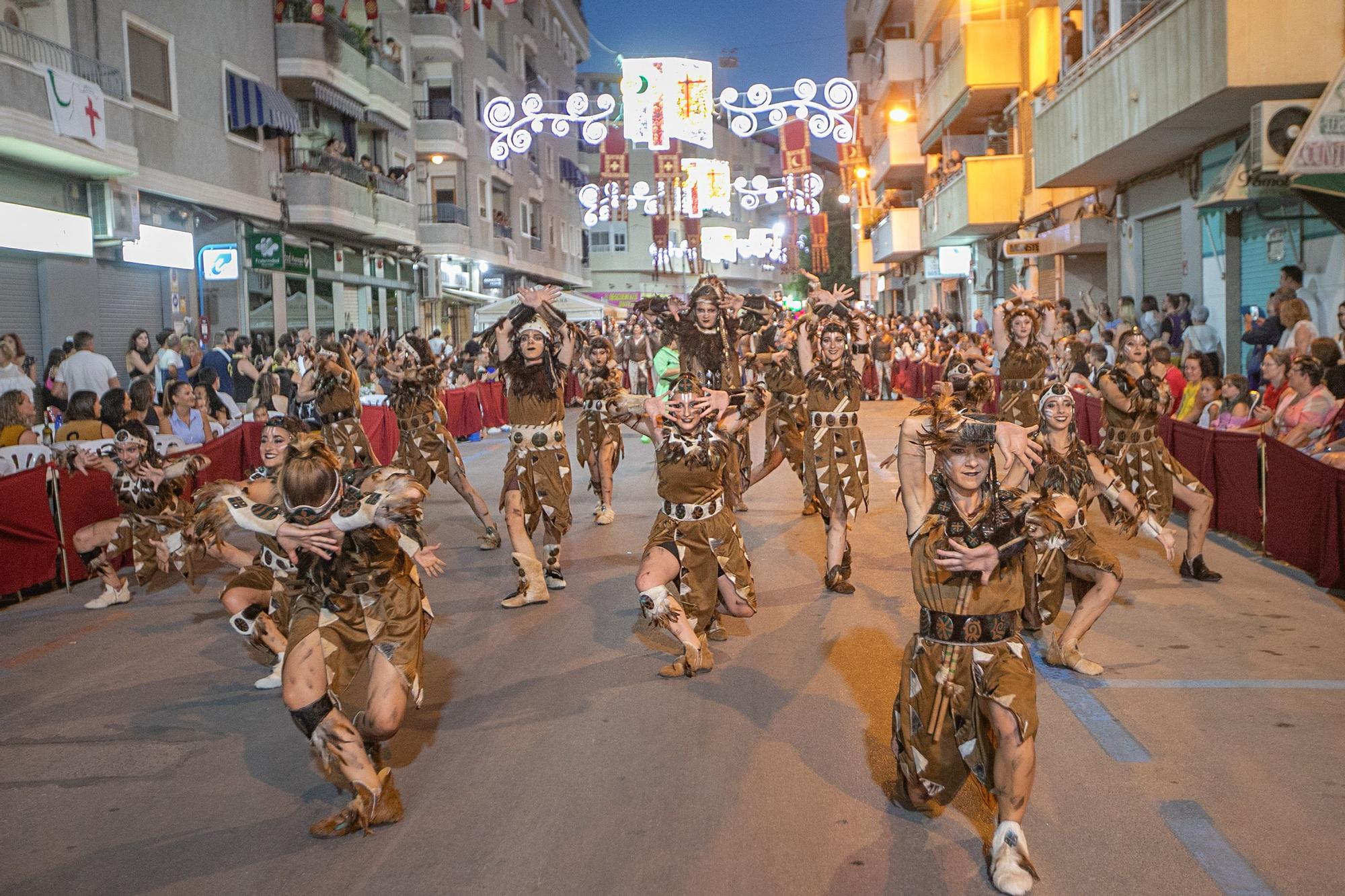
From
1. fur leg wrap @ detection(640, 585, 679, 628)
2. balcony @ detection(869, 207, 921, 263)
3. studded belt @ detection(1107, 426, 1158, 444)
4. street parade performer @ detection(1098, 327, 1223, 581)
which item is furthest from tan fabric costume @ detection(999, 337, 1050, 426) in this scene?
balcony @ detection(869, 207, 921, 263)

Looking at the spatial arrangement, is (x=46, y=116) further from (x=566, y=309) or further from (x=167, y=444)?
(x=566, y=309)

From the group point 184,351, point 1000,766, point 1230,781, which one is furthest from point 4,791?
point 184,351

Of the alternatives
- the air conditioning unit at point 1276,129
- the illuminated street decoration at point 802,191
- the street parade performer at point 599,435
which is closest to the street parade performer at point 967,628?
the street parade performer at point 599,435

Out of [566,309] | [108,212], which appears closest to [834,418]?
[108,212]

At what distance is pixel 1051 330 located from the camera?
12117 mm

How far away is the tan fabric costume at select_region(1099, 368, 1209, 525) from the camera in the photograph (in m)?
9.24

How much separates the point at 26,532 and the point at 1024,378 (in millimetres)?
8870

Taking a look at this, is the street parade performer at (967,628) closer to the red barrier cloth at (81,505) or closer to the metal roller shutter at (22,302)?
the red barrier cloth at (81,505)

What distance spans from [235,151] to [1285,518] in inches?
866

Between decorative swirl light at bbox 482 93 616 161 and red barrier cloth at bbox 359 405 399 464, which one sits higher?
decorative swirl light at bbox 482 93 616 161

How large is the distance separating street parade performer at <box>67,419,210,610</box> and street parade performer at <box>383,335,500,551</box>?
228 centimetres

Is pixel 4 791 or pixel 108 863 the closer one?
pixel 108 863

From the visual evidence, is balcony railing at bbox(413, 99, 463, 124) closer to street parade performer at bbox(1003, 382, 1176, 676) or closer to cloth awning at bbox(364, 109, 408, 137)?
cloth awning at bbox(364, 109, 408, 137)

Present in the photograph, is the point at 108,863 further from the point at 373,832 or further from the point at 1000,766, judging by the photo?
the point at 1000,766
